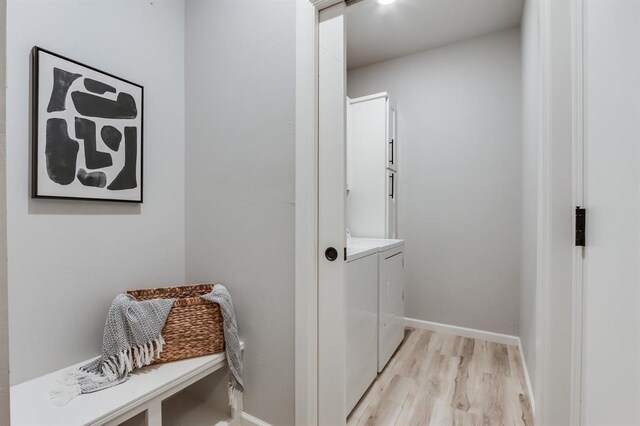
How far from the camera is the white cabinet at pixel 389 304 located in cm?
206

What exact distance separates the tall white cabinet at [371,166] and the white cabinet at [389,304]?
1.30 ft

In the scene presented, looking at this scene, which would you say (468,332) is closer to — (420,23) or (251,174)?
(251,174)

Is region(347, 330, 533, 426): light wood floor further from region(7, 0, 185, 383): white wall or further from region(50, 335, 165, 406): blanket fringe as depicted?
region(7, 0, 185, 383): white wall

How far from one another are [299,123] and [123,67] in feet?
3.16

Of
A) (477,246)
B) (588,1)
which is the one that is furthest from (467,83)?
(588,1)

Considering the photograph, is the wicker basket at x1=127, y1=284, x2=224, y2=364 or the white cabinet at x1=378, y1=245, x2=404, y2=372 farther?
the white cabinet at x1=378, y1=245, x2=404, y2=372

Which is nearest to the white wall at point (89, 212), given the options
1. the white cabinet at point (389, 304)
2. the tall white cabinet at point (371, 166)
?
the white cabinet at point (389, 304)

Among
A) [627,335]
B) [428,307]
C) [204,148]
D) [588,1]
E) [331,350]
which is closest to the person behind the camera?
[627,335]

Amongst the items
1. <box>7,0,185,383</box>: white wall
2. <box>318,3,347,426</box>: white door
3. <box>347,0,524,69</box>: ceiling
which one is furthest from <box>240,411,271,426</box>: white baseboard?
<box>347,0,524,69</box>: ceiling

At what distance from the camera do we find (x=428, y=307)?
2.93 m

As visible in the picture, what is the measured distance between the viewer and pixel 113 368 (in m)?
1.21

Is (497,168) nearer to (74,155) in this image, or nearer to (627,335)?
(627,335)

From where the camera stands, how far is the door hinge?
850 mm

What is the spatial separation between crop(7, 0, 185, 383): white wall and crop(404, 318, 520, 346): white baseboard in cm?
226
